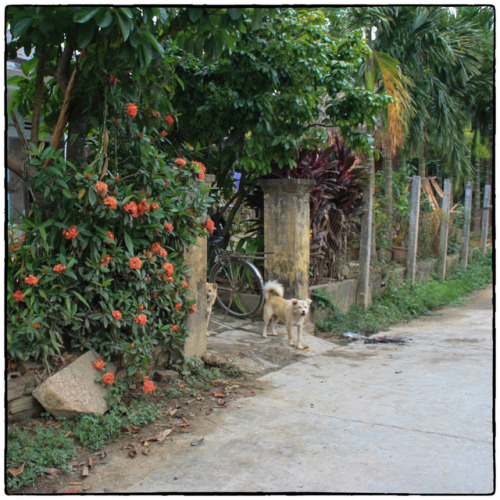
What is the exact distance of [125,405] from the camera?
179 inches

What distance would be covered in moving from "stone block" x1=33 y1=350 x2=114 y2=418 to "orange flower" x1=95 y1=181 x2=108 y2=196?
1263 mm

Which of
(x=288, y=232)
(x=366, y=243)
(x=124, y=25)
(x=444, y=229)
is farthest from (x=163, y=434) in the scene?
(x=444, y=229)

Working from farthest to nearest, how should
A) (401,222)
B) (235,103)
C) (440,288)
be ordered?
(401,222), (440,288), (235,103)

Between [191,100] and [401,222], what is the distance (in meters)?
6.81

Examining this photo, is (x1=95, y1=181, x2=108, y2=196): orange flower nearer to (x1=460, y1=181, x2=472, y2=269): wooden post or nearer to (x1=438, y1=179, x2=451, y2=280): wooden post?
(x1=438, y1=179, x2=451, y2=280): wooden post

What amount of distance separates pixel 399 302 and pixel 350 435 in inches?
244

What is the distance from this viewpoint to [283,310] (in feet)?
22.9

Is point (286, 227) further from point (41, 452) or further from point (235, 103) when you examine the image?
point (41, 452)

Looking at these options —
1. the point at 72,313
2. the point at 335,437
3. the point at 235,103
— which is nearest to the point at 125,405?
the point at 72,313

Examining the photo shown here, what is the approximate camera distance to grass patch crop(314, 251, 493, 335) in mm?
8250

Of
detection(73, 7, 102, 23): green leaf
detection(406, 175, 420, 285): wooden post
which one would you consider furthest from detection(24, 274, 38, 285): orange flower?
detection(406, 175, 420, 285): wooden post

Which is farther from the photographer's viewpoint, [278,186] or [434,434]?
[278,186]

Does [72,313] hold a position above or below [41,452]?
above

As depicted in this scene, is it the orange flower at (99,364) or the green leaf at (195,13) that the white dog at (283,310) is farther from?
the green leaf at (195,13)
